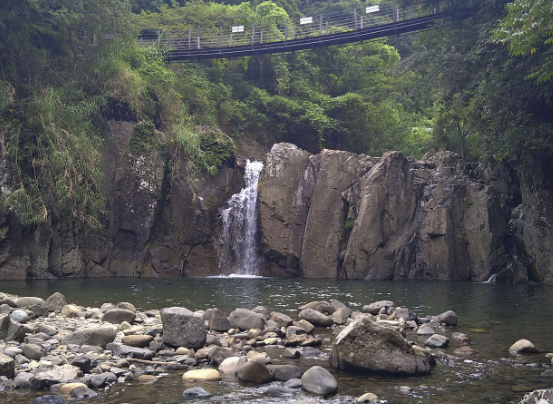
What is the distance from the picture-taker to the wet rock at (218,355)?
725 centimetres

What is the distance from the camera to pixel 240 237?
25703 mm

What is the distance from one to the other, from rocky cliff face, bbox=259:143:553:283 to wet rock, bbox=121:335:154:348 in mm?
15832

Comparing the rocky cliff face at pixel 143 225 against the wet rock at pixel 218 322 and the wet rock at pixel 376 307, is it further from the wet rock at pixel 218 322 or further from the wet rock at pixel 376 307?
the wet rock at pixel 218 322

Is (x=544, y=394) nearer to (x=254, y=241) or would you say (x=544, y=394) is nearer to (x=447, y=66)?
(x=447, y=66)

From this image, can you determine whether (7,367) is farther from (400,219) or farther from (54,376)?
(400,219)

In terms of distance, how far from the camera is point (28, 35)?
910 inches

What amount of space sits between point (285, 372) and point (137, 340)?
2558mm

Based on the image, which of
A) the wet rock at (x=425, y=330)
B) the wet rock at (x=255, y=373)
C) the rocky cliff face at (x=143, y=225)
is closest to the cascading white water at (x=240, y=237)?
the rocky cliff face at (x=143, y=225)

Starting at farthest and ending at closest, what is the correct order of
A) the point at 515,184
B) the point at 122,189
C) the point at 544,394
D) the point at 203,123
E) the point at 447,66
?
the point at 203,123
the point at 122,189
the point at 515,184
the point at 447,66
the point at 544,394

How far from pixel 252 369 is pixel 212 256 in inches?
756

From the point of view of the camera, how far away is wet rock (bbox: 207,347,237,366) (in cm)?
725

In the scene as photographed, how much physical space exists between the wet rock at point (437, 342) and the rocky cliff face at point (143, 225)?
1760 centimetres

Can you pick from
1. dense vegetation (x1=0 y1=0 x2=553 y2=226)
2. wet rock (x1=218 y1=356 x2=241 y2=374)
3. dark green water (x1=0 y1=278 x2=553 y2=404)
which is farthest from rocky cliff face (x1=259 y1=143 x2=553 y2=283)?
wet rock (x1=218 y1=356 x2=241 y2=374)

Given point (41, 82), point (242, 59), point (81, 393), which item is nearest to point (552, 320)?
point (81, 393)
